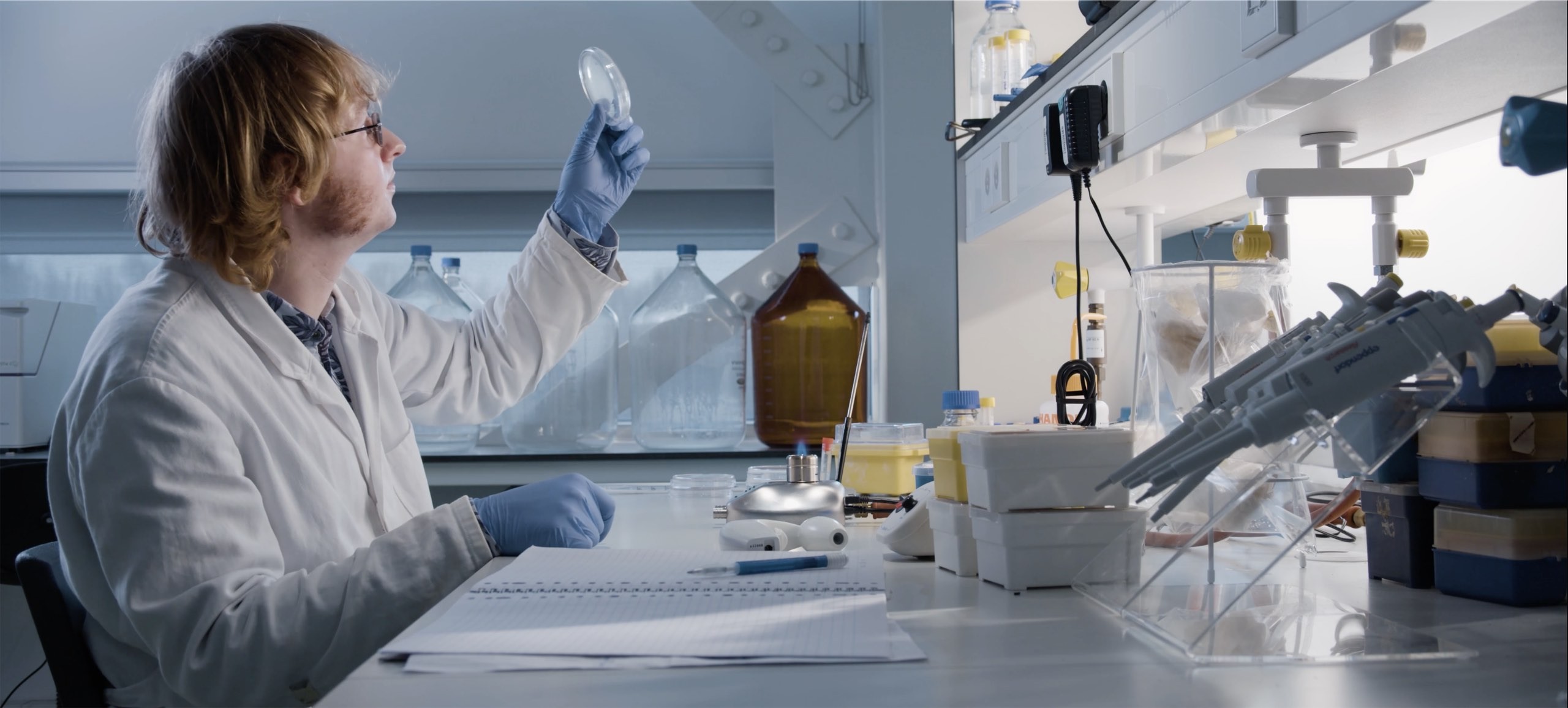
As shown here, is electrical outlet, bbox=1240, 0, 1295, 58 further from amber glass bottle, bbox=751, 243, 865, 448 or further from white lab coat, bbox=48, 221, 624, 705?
amber glass bottle, bbox=751, 243, 865, 448

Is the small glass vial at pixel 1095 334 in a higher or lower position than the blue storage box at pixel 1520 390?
higher

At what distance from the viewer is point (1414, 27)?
26.4 inches

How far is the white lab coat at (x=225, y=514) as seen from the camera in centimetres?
97

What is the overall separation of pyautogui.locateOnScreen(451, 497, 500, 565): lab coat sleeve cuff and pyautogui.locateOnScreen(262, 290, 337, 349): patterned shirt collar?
1.19 ft

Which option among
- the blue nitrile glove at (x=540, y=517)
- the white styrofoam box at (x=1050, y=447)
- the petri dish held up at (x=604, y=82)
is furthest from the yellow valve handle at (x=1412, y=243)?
the petri dish held up at (x=604, y=82)

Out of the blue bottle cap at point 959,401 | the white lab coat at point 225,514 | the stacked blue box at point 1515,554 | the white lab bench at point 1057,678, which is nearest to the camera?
the white lab bench at point 1057,678

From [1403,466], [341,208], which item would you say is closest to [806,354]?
[341,208]

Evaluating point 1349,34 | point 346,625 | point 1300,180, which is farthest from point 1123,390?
point 346,625

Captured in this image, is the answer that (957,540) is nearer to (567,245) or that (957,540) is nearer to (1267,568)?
(1267,568)

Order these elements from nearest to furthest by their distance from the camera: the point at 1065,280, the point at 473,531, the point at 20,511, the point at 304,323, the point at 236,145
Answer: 1. the point at 473,531
2. the point at 236,145
3. the point at 304,323
4. the point at 1065,280
5. the point at 20,511

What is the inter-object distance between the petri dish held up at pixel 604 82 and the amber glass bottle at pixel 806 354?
2.39 feet

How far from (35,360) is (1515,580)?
9.63ft

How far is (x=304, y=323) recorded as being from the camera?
1.36 m

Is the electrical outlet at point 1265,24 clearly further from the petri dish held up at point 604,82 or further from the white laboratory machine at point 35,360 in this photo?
the white laboratory machine at point 35,360
